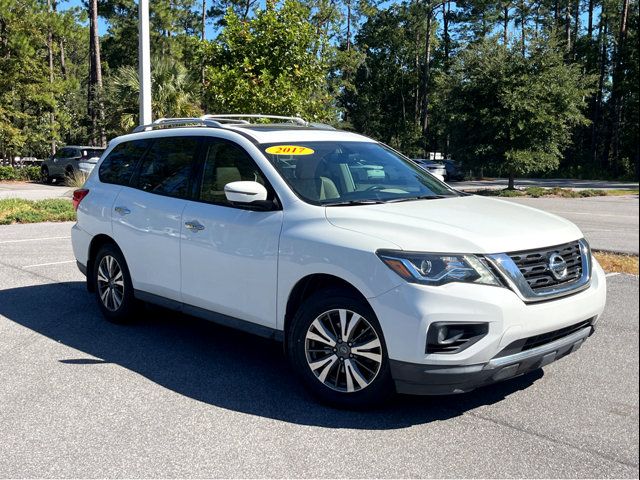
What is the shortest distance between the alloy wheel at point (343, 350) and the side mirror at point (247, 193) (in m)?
0.98

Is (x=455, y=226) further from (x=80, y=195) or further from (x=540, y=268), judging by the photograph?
(x=80, y=195)

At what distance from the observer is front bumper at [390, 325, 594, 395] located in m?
3.66

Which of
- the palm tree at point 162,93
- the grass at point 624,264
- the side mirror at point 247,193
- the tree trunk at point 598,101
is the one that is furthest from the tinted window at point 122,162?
the tree trunk at point 598,101

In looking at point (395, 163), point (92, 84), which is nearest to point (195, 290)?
point (395, 163)

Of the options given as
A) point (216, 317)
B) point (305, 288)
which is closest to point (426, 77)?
point (216, 317)

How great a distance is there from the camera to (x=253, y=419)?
4102 millimetres

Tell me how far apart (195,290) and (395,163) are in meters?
1.94

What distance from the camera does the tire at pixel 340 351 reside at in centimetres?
399

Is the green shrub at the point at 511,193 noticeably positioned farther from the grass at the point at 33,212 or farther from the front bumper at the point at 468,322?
the front bumper at the point at 468,322

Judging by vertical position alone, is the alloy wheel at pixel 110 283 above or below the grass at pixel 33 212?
above

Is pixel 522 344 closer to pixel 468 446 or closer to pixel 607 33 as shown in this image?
pixel 468 446

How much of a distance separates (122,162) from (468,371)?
4.25 metres

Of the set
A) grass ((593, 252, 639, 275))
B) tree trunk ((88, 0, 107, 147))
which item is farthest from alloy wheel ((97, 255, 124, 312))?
tree trunk ((88, 0, 107, 147))

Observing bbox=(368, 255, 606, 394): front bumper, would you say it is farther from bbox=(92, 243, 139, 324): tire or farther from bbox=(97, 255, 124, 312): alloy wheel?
bbox=(97, 255, 124, 312): alloy wheel
